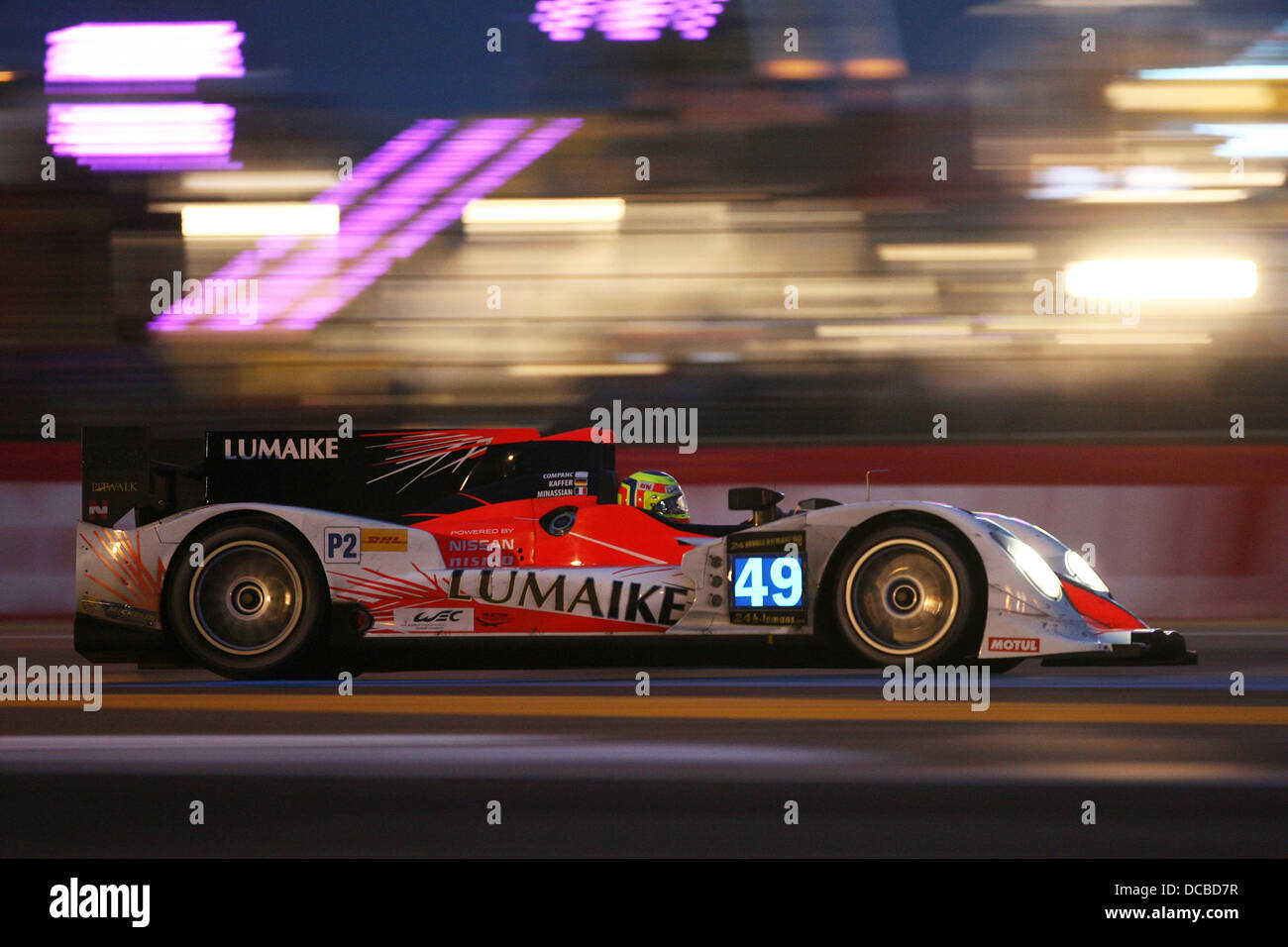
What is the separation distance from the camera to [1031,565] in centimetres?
528

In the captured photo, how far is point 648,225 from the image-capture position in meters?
9.69

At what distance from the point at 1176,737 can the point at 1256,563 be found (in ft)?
18.6

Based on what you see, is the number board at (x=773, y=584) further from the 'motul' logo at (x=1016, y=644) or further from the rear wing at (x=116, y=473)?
the rear wing at (x=116, y=473)

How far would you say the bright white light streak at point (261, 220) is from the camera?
9.76 meters

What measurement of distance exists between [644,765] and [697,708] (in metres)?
0.95

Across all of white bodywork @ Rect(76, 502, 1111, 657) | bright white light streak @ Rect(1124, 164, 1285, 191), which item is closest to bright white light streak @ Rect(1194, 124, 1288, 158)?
bright white light streak @ Rect(1124, 164, 1285, 191)

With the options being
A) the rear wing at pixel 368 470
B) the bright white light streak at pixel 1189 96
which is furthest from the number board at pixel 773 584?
the bright white light streak at pixel 1189 96

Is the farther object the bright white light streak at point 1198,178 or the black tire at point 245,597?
the bright white light streak at point 1198,178

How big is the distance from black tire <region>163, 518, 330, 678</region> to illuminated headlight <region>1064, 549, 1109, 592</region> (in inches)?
120

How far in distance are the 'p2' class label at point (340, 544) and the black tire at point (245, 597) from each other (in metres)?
0.08

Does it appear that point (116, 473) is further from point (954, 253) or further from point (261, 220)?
point (954, 253)

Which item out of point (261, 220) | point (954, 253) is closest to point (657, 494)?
point (954, 253)
